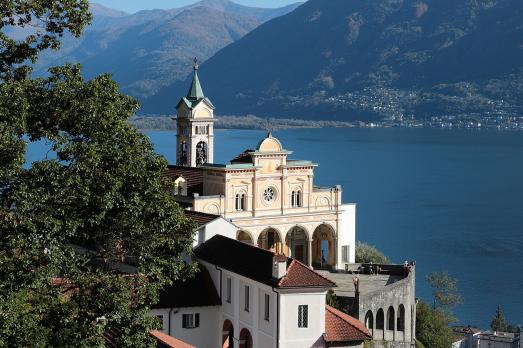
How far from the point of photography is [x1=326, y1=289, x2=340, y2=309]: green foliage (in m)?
34.9

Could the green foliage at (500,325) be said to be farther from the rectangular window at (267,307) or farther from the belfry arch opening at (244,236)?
the rectangular window at (267,307)

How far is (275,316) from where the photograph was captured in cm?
2780

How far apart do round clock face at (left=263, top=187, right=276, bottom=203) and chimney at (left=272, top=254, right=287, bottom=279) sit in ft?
61.9

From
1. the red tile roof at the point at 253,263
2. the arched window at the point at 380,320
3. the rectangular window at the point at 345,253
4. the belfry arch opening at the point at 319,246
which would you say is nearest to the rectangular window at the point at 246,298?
the red tile roof at the point at 253,263

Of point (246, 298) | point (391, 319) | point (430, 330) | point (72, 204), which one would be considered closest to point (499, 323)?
point (430, 330)

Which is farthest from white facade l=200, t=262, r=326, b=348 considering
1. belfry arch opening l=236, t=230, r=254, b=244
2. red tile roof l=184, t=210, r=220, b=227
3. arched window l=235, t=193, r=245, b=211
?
arched window l=235, t=193, r=245, b=211

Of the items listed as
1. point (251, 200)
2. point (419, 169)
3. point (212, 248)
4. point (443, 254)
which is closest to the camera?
point (212, 248)

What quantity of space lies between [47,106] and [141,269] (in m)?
3.14

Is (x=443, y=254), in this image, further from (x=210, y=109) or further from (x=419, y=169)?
(x=419, y=169)

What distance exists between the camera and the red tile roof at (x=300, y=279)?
27.5 metres

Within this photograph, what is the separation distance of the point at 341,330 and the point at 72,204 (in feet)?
46.8

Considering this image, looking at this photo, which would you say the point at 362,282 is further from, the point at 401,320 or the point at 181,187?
the point at 181,187

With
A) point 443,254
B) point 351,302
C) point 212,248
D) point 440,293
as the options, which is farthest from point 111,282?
point 443,254

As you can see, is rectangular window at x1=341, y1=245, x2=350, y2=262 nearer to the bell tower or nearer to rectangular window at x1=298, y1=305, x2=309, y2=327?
the bell tower
